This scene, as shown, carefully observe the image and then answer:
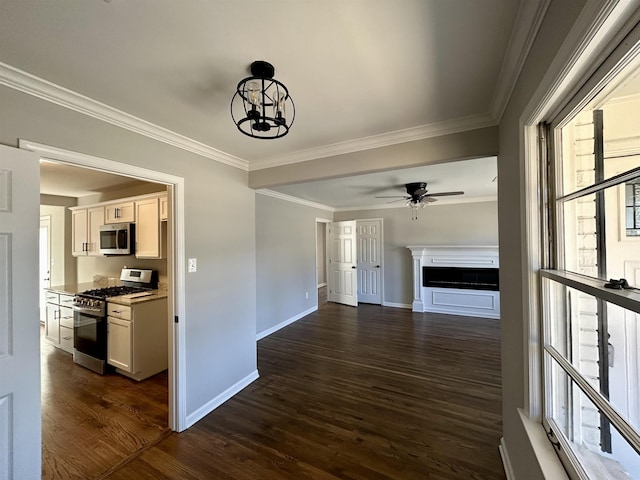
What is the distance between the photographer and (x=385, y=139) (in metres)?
2.22

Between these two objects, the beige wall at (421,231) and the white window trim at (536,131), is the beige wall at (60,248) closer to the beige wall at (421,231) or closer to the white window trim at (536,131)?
the beige wall at (421,231)

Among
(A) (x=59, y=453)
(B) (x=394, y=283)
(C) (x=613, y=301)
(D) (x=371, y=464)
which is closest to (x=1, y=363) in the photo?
(A) (x=59, y=453)

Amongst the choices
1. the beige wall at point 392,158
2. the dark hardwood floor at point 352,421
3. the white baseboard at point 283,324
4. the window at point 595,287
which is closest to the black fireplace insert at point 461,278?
the dark hardwood floor at point 352,421

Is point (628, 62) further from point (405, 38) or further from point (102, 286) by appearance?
point (102, 286)

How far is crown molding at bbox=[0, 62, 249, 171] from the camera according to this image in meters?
1.36

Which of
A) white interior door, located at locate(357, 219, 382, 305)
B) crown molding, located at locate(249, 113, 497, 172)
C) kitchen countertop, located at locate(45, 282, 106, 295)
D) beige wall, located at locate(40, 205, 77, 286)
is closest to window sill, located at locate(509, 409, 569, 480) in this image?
crown molding, located at locate(249, 113, 497, 172)

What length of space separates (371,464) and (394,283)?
463 cm

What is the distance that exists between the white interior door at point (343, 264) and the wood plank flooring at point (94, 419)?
414cm

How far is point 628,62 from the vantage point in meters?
0.69

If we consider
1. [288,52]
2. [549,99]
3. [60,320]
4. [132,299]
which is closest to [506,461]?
[549,99]

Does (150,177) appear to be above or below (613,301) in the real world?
above

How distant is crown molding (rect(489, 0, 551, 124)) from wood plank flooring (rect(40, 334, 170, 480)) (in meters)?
3.37

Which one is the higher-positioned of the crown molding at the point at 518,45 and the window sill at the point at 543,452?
the crown molding at the point at 518,45

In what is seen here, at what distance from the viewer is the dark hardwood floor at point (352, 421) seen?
1813mm
